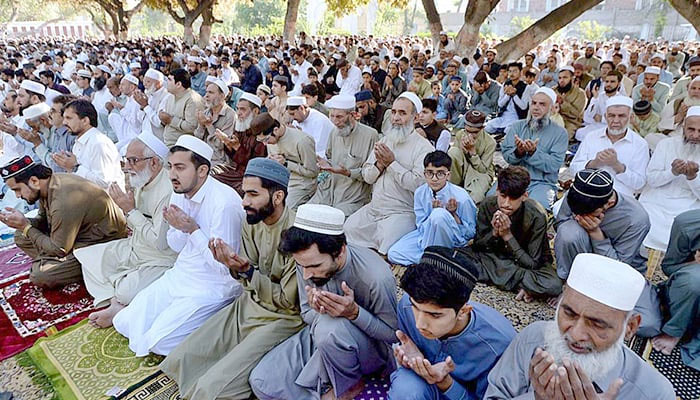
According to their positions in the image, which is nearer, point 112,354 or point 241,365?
point 241,365

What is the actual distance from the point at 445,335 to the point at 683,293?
1512mm

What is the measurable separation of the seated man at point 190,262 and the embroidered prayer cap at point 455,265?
1.40 m

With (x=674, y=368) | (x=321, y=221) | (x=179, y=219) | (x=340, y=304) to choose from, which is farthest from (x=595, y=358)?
(x=179, y=219)

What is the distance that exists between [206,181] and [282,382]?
1.32 meters

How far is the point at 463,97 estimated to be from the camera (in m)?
7.69

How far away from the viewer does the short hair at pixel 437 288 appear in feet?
5.60

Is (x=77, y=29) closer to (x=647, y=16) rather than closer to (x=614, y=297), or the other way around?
(x=647, y=16)

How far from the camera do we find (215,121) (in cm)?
577

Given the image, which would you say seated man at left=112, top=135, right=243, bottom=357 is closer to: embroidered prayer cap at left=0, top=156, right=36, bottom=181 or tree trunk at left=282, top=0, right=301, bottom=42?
embroidered prayer cap at left=0, top=156, right=36, bottom=181

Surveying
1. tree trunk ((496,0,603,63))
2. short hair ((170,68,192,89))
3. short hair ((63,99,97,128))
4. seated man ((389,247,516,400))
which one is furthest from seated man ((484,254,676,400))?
tree trunk ((496,0,603,63))

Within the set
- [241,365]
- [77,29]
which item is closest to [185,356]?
[241,365]

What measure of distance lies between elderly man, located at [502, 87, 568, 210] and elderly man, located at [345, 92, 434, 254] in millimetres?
983

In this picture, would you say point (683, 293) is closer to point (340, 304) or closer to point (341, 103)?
point (340, 304)

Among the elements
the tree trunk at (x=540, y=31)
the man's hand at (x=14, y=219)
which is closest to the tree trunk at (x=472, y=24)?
the tree trunk at (x=540, y=31)
